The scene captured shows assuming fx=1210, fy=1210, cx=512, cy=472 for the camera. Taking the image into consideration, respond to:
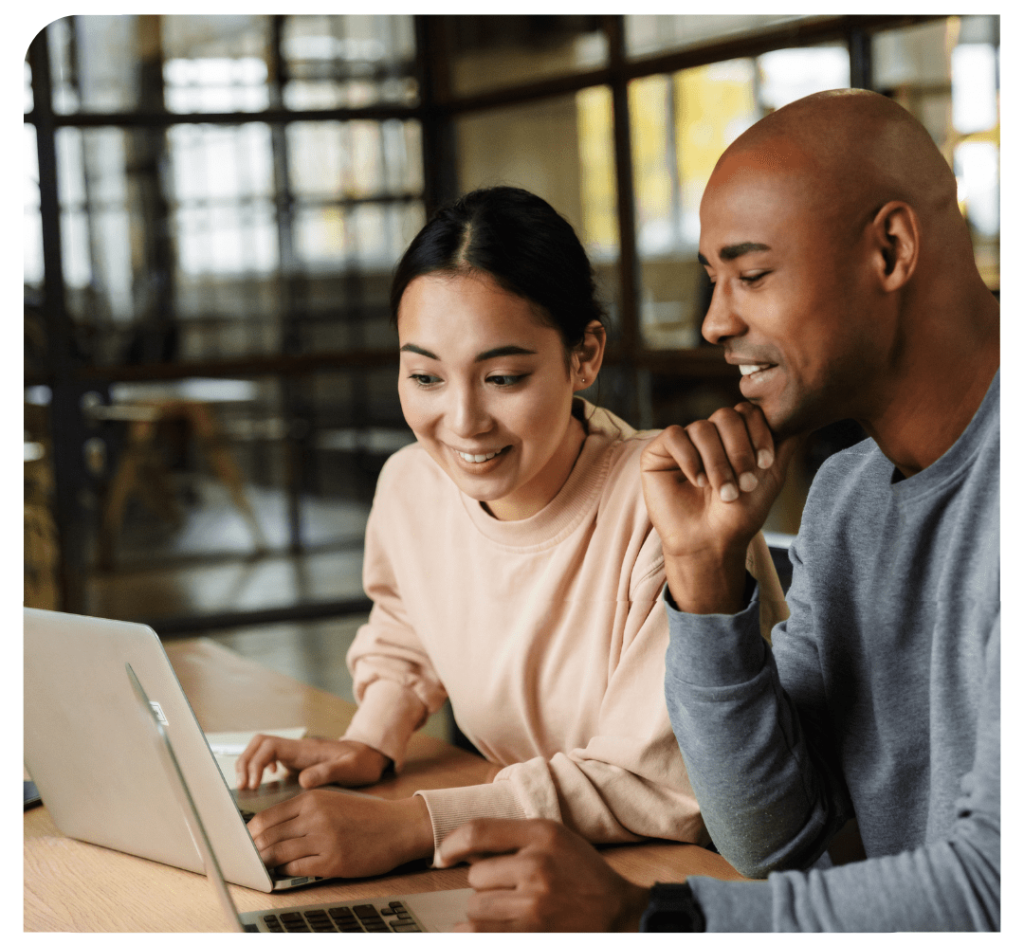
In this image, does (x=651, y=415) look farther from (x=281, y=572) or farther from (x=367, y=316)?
(x=281, y=572)

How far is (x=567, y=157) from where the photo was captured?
3.18 meters

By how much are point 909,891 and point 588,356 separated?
590mm

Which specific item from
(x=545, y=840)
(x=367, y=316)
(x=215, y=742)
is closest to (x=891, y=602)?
(x=545, y=840)

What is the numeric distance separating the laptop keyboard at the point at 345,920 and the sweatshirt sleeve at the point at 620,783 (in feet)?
0.33

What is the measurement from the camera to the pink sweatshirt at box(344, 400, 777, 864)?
101cm

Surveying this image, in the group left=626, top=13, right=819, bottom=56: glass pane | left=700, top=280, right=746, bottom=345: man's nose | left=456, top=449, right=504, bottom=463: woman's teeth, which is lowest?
left=456, top=449, right=504, bottom=463: woman's teeth

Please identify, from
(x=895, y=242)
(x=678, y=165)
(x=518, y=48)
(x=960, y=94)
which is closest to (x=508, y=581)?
(x=895, y=242)

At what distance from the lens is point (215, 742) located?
129cm

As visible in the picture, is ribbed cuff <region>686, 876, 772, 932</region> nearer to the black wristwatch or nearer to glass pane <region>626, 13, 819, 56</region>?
the black wristwatch

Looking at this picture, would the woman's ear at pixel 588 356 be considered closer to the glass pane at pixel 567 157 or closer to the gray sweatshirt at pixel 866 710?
the gray sweatshirt at pixel 866 710

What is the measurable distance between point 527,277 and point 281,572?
9.16 ft

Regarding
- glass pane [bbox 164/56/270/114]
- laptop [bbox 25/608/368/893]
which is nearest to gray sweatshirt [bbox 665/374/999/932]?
laptop [bbox 25/608/368/893]

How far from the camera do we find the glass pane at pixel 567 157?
10.1ft

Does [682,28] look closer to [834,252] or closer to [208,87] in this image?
[208,87]
